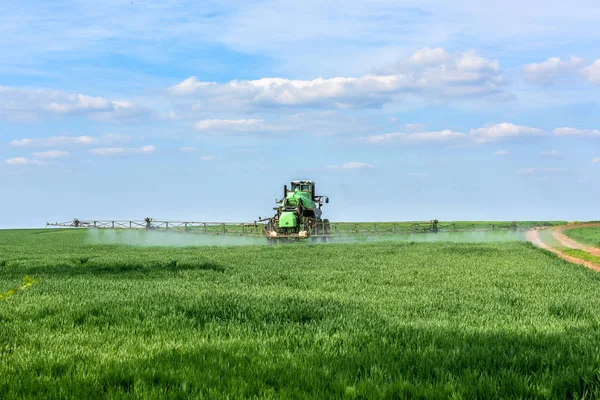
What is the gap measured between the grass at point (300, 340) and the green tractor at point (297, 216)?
35.4 m

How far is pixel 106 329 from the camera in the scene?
10.6 metres

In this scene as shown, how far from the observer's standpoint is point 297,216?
54719mm

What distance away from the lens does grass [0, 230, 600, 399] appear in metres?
6.79

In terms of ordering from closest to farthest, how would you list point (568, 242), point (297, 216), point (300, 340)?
point (300, 340), point (297, 216), point (568, 242)

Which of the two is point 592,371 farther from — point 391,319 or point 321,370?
point 391,319

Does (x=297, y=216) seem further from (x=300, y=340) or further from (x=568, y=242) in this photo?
(x=300, y=340)

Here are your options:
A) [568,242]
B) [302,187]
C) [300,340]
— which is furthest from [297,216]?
[300,340]

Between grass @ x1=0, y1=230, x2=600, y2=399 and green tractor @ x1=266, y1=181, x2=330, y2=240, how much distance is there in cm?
3536

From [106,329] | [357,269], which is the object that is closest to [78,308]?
[106,329]

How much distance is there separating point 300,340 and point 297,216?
45.5 meters

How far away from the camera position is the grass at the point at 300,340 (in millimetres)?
6793

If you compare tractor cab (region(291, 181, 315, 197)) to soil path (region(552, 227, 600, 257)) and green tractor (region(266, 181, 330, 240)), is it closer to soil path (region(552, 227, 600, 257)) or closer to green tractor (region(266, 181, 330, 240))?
green tractor (region(266, 181, 330, 240))

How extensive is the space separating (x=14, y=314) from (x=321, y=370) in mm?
7962

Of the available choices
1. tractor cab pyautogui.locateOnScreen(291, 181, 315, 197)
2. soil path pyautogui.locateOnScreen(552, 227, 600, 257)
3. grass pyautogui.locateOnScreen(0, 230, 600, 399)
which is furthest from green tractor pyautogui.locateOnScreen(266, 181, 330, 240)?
grass pyautogui.locateOnScreen(0, 230, 600, 399)
